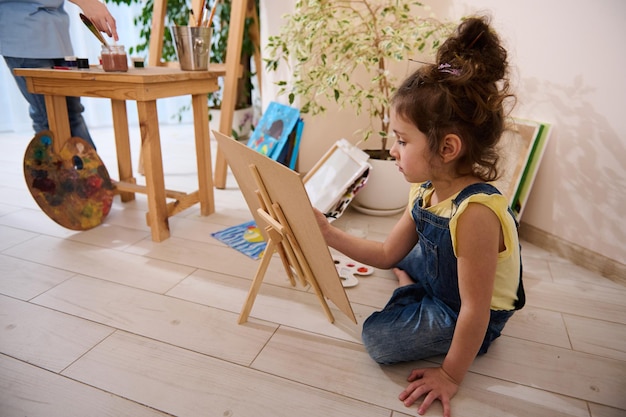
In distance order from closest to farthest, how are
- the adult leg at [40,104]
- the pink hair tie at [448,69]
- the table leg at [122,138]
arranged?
the pink hair tie at [448,69] → the adult leg at [40,104] → the table leg at [122,138]

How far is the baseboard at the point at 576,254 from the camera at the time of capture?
1295 millimetres

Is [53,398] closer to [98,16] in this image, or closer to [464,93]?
[464,93]

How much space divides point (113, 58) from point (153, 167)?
0.37m

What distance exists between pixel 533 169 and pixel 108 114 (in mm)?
2905

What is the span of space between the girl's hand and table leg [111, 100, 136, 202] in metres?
1.45

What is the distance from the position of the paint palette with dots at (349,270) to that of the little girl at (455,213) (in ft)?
0.92

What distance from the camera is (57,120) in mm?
1538

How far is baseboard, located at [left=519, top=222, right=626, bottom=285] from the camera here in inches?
51.0

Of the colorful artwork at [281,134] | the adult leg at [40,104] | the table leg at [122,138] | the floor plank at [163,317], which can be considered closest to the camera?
Answer: the floor plank at [163,317]

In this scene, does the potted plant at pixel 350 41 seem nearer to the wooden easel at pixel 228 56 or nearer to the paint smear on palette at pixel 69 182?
the wooden easel at pixel 228 56

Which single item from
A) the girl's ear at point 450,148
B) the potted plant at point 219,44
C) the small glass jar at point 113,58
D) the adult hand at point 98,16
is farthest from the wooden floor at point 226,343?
the potted plant at point 219,44

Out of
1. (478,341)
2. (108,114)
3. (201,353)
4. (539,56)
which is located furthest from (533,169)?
(108,114)

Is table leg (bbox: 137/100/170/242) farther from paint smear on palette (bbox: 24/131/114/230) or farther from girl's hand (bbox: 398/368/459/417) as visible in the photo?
girl's hand (bbox: 398/368/459/417)

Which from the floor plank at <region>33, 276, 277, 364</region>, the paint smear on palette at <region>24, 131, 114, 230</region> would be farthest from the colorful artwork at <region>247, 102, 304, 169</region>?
the floor plank at <region>33, 276, 277, 364</region>
